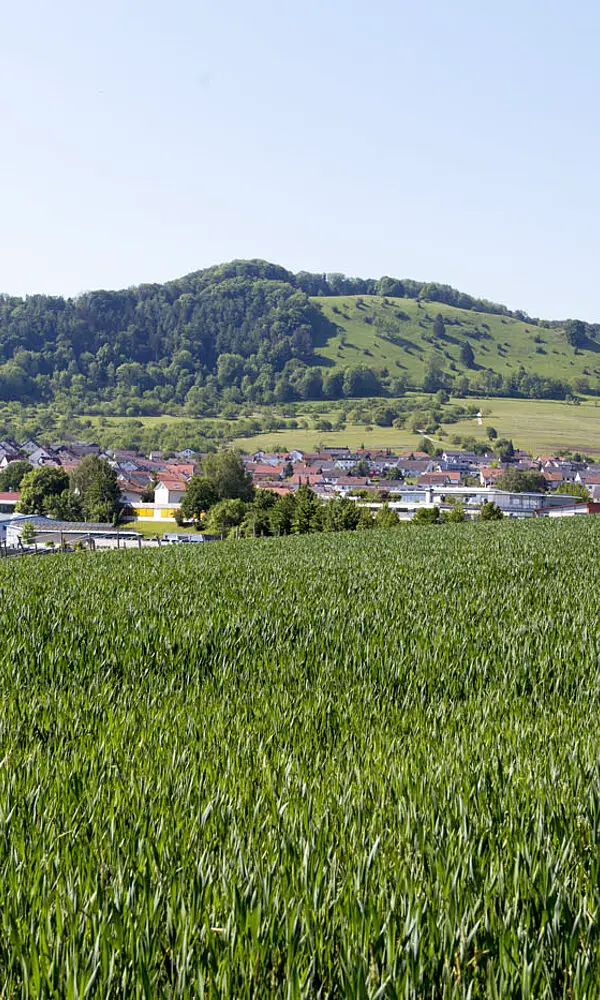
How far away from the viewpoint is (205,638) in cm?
1003

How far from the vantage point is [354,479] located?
157 meters

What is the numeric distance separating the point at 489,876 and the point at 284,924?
36.0 inches

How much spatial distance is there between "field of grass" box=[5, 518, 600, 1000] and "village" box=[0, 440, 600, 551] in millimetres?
76859

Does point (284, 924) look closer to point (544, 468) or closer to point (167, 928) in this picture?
point (167, 928)

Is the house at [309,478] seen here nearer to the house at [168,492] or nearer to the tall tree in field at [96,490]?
the house at [168,492]

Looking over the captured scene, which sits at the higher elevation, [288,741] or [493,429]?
[493,429]

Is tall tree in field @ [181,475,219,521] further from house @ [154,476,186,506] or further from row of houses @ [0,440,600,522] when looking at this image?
house @ [154,476,186,506]

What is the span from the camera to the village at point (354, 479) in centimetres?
11262

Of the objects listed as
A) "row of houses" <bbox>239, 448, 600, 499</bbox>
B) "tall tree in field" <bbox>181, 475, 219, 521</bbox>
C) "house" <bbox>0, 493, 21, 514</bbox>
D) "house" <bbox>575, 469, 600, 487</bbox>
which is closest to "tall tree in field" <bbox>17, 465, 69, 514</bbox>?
"house" <bbox>0, 493, 21, 514</bbox>

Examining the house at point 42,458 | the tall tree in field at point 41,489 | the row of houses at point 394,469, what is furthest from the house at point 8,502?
the row of houses at point 394,469

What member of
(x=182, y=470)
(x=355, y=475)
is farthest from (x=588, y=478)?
(x=182, y=470)

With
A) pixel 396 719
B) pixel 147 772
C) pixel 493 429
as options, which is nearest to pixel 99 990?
pixel 147 772

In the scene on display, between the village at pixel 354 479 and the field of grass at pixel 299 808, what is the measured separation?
252 feet

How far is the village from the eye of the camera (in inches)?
4434
